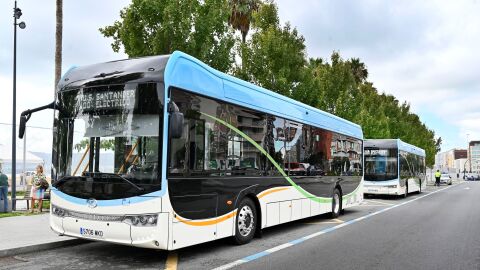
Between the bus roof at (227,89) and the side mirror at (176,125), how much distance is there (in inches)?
24.7

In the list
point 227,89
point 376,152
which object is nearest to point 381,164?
point 376,152

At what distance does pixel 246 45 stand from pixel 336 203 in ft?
37.5

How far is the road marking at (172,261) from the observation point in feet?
23.6

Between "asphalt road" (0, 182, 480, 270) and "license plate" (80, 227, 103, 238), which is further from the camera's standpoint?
"asphalt road" (0, 182, 480, 270)

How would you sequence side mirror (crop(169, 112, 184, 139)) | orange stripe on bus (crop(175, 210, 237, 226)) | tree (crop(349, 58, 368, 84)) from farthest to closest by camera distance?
tree (crop(349, 58, 368, 84)) → orange stripe on bus (crop(175, 210, 237, 226)) → side mirror (crop(169, 112, 184, 139))

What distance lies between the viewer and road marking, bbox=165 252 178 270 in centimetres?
719

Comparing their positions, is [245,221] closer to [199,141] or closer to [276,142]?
[276,142]

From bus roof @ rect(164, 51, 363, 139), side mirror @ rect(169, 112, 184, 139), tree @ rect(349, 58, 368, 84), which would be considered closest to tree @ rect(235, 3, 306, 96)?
bus roof @ rect(164, 51, 363, 139)

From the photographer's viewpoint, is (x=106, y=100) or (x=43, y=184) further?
(x=43, y=184)

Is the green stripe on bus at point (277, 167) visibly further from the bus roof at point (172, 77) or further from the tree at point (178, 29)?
the tree at point (178, 29)

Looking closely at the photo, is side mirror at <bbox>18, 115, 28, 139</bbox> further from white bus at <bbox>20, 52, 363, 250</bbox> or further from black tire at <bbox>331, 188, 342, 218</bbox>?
black tire at <bbox>331, 188, 342, 218</bbox>

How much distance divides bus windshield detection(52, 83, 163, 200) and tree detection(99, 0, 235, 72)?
23.4ft

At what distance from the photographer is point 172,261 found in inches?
301

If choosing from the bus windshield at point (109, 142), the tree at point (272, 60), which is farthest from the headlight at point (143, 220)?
the tree at point (272, 60)
